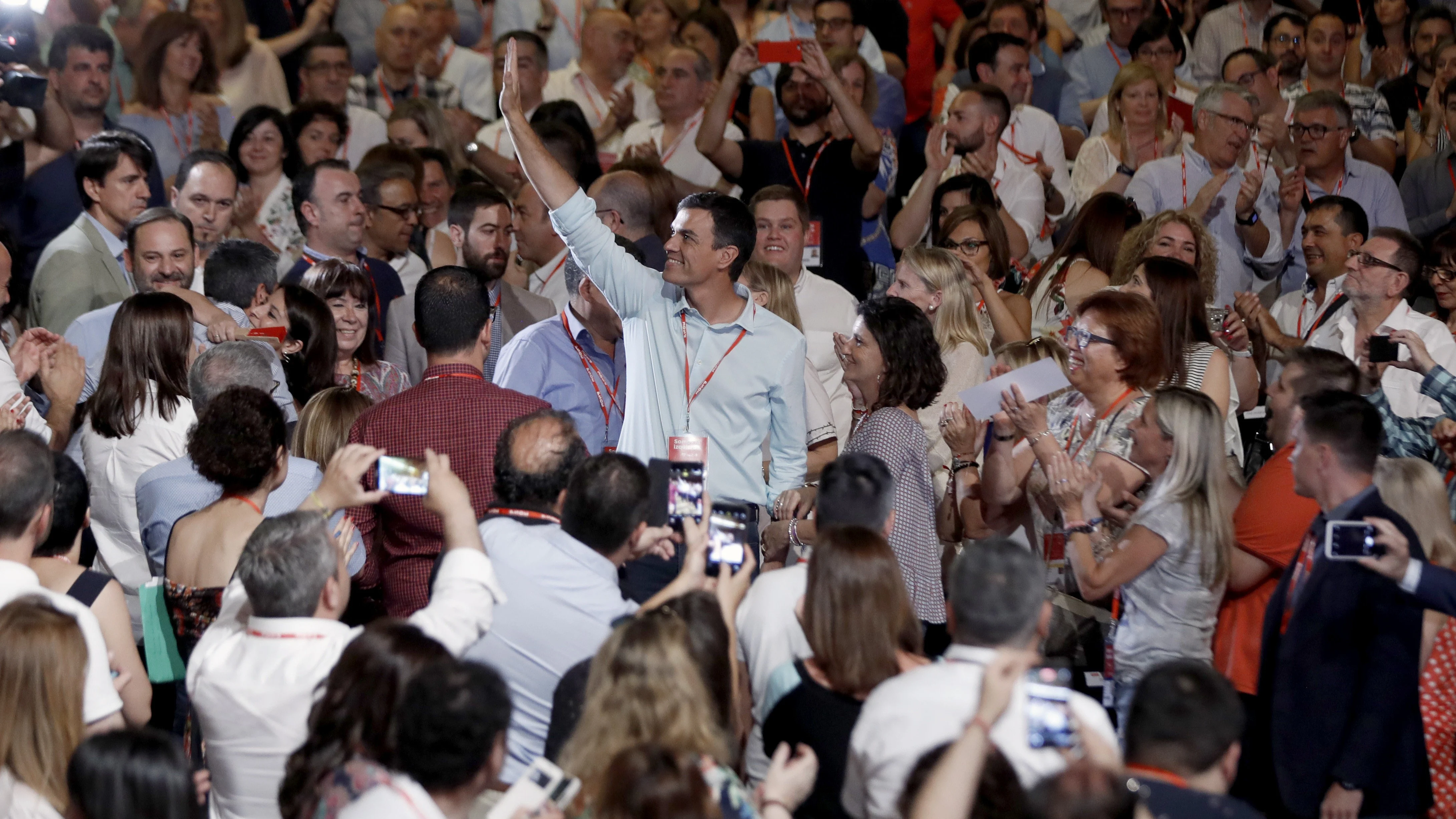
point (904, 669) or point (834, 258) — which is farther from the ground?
point (834, 258)

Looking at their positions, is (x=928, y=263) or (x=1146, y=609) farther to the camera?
(x=928, y=263)

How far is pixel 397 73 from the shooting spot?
872 centimetres

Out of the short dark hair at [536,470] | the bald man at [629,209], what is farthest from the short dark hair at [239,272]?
the short dark hair at [536,470]

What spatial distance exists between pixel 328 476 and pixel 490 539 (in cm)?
41

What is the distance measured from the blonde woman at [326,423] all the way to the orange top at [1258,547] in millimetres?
2580

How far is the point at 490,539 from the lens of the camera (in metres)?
3.29

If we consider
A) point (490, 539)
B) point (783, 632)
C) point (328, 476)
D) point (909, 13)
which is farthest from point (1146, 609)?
point (909, 13)

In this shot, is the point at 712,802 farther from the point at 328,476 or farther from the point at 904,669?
the point at 328,476

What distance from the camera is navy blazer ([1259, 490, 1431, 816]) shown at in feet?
11.4

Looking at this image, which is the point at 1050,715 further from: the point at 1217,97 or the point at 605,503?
the point at 1217,97

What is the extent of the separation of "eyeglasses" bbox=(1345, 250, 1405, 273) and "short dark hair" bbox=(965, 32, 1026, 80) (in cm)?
322

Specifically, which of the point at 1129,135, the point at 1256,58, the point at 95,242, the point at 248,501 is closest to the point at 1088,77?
the point at 1256,58

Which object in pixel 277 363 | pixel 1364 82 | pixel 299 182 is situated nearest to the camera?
pixel 277 363

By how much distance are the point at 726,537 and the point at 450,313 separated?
1.21 m
